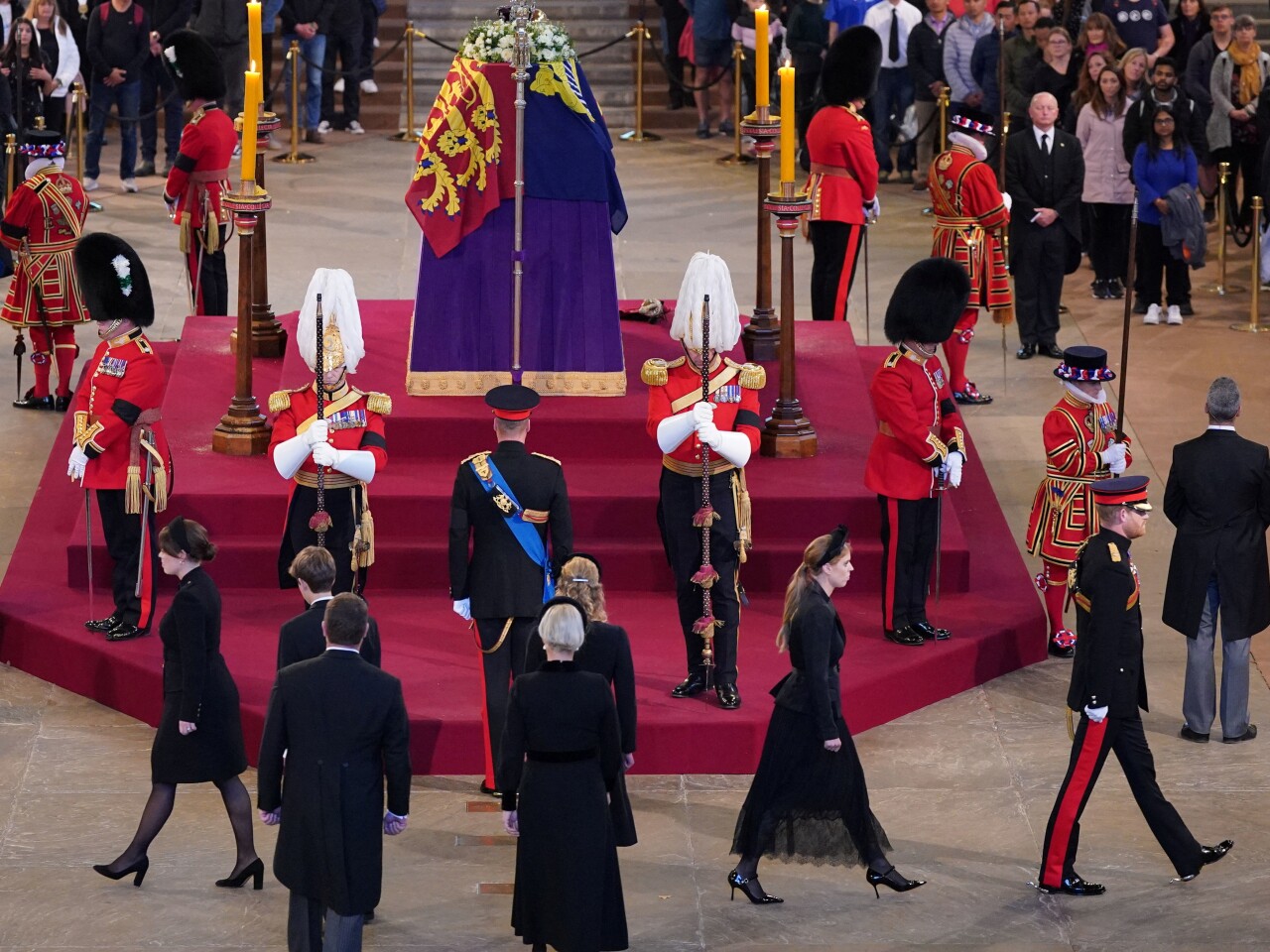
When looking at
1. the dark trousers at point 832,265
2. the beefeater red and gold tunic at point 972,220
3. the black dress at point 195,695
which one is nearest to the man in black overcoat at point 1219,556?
the beefeater red and gold tunic at point 972,220

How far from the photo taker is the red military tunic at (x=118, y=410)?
942 centimetres

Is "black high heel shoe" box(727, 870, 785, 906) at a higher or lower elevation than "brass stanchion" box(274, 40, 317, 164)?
lower

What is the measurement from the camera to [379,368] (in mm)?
11289

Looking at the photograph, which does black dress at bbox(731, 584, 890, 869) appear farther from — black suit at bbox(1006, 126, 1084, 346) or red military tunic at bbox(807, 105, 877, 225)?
black suit at bbox(1006, 126, 1084, 346)

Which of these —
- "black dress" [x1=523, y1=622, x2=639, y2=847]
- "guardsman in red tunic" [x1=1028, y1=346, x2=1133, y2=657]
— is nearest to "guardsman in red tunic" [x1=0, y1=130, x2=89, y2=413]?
"guardsman in red tunic" [x1=1028, y1=346, x2=1133, y2=657]

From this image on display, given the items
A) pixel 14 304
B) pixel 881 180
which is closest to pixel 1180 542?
pixel 14 304

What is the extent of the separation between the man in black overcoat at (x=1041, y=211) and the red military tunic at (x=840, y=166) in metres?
1.40

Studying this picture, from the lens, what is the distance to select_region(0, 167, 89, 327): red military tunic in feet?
40.2

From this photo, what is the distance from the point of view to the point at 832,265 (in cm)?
1284

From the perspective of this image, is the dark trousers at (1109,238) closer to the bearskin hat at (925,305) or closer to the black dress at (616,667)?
the bearskin hat at (925,305)

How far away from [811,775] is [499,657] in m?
1.31

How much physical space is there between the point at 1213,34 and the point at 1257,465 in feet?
26.1

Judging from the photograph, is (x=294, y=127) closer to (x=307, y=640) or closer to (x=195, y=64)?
(x=195, y=64)

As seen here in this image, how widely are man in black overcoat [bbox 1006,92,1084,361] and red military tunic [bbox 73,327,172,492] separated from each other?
5995 millimetres
